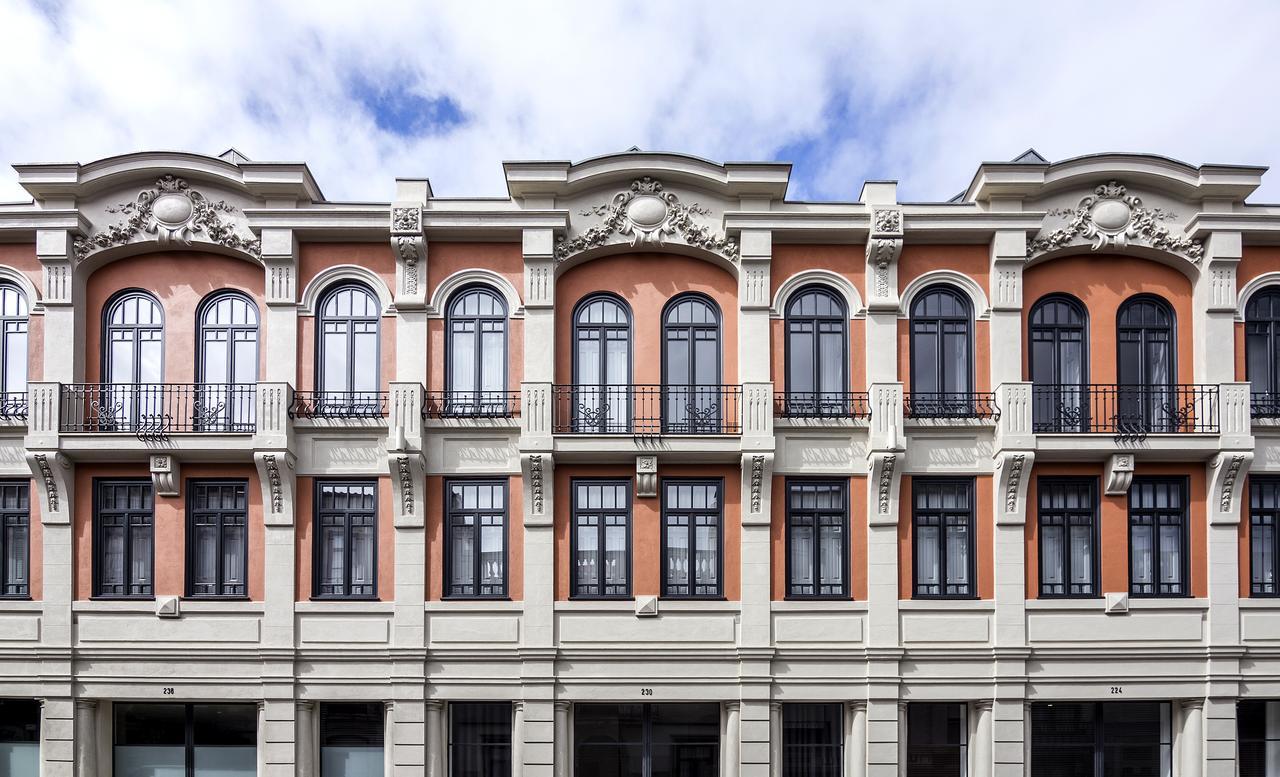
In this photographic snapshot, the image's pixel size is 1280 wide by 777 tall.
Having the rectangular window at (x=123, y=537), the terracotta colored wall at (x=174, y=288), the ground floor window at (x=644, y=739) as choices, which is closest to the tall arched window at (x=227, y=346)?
the terracotta colored wall at (x=174, y=288)

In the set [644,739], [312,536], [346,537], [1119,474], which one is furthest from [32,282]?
[1119,474]

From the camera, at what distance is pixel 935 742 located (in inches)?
851

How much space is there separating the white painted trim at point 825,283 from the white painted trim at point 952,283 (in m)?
0.80

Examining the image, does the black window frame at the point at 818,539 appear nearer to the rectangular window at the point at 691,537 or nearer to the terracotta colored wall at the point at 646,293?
the rectangular window at the point at 691,537

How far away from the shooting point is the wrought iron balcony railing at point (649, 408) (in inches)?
853

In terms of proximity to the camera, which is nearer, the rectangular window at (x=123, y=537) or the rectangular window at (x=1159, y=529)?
the rectangular window at (x=123, y=537)

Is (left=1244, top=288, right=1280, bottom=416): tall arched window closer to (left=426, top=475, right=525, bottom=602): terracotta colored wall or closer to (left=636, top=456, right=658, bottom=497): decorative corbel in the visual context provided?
(left=636, top=456, right=658, bottom=497): decorative corbel

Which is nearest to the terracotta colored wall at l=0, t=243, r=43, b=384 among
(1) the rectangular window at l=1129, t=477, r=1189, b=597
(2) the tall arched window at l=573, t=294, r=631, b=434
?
(2) the tall arched window at l=573, t=294, r=631, b=434

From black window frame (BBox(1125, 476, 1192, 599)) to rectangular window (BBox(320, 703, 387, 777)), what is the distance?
557 inches

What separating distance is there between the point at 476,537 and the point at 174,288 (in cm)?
744

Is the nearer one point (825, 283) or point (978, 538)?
point (978, 538)

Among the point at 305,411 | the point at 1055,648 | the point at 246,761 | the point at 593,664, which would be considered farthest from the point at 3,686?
the point at 1055,648

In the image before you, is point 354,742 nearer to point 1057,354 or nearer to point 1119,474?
point 1119,474

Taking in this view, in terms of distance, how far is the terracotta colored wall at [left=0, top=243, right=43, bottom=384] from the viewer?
2188cm
